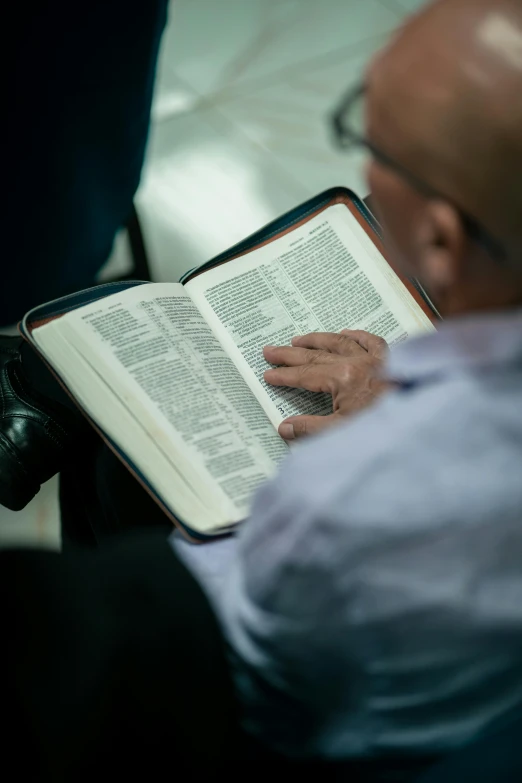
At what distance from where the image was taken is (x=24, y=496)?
1.07 metres

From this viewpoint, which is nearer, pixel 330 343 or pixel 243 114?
pixel 330 343

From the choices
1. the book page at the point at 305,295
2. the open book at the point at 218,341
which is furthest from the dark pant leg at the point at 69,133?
the book page at the point at 305,295

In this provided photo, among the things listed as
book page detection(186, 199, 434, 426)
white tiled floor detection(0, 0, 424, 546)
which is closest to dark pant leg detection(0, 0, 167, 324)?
book page detection(186, 199, 434, 426)

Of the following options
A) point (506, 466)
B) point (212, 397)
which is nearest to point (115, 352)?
point (212, 397)

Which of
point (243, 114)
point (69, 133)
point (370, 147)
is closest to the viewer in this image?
point (370, 147)

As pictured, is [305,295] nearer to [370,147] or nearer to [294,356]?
[294,356]

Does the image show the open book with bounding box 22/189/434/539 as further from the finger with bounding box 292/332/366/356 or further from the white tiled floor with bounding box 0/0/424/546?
the white tiled floor with bounding box 0/0/424/546

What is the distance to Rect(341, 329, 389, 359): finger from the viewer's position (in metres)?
0.86

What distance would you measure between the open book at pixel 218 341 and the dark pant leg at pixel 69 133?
0.17ft

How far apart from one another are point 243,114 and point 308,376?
1.31 meters

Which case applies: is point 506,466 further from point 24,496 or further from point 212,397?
point 24,496

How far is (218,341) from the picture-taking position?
887 mm

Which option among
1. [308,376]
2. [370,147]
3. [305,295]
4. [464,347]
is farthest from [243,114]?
[464,347]

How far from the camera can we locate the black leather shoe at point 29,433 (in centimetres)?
102
